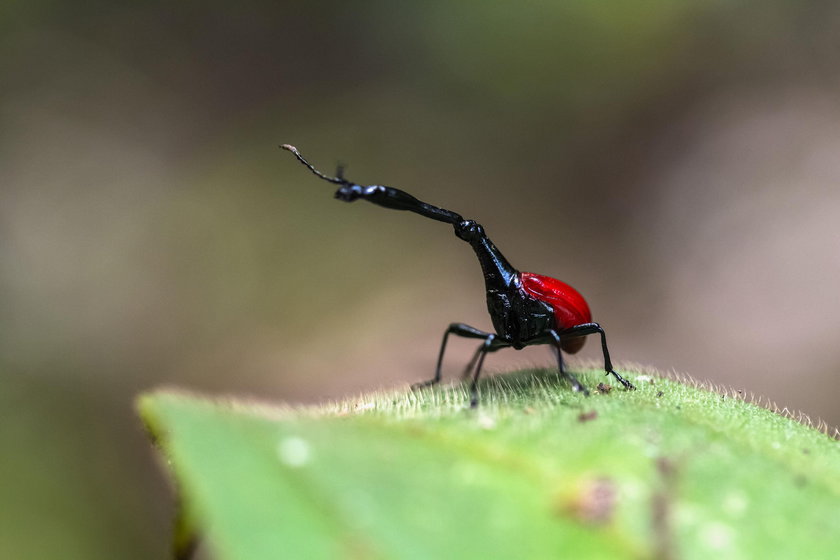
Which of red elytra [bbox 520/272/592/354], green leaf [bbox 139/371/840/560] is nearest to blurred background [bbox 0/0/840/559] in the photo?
red elytra [bbox 520/272/592/354]

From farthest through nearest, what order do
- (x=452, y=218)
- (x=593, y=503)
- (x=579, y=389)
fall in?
(x=452, y=218) → (x=579, y=389) → (x=593, y=503)

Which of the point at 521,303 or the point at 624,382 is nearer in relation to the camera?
the point at 624,382

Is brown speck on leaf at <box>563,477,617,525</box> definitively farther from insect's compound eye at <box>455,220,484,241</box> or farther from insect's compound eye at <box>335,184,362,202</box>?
insect's compound eye at <box>455,220,484,241</box>

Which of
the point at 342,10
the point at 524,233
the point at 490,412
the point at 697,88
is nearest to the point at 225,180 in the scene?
the point at 342,10

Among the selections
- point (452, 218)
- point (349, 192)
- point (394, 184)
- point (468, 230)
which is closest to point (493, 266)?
point (468, 230)

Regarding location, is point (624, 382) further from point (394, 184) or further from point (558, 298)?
point (394, 184)
